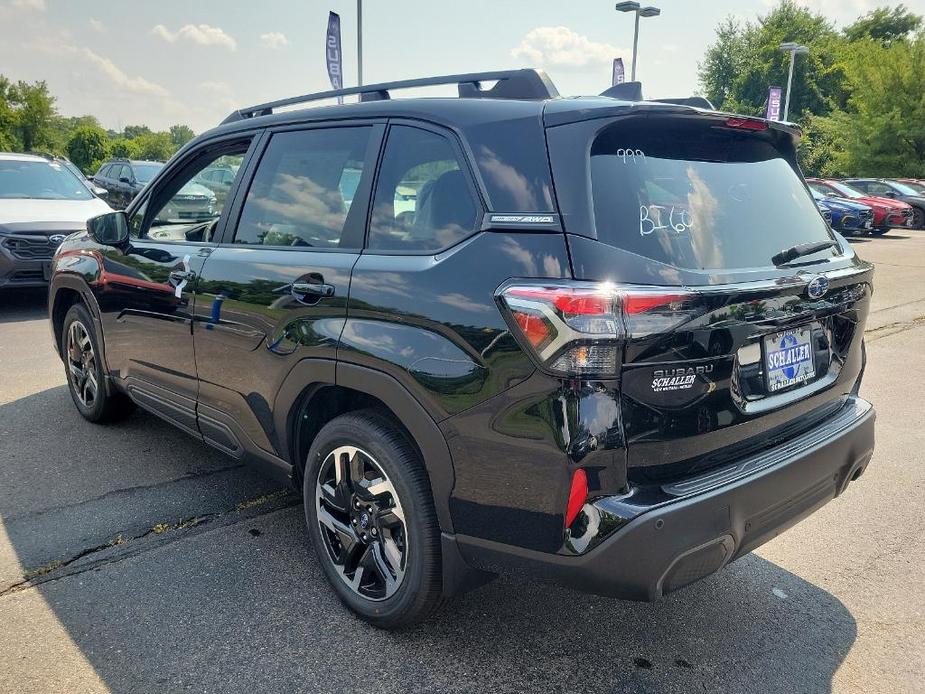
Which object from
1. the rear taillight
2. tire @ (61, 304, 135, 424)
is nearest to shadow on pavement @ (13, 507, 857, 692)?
the rear taillight

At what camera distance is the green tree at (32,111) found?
4744cm

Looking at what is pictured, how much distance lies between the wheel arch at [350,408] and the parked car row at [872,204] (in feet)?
58.6

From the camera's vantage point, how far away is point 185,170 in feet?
12.6

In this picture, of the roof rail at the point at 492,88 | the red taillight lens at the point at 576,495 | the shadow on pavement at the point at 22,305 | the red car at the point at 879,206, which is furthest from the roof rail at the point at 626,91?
the red car at the point at 879,206

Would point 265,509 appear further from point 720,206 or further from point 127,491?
point 720,206

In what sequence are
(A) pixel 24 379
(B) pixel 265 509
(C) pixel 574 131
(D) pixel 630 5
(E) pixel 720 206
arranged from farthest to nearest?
1. (D) pixel 630 5
2. (A) pixel 24 379
3. (B) pixel 265 509
4. (E) pixel 720 206
5. (C) pixel 574 131

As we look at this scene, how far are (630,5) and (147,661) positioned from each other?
2711 centimetres

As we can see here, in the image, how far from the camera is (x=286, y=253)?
2.98m

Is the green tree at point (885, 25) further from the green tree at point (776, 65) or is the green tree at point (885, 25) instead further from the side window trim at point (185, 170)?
the side window trim at point (185, 170)

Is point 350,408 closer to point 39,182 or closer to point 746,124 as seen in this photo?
point 746,124

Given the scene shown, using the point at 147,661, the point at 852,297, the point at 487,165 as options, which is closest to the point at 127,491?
the point at 147,661

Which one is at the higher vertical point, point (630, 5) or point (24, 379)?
point (630, 5)

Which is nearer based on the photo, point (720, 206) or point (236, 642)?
point (720, 206)

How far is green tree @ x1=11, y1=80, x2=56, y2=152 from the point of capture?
4744cm
